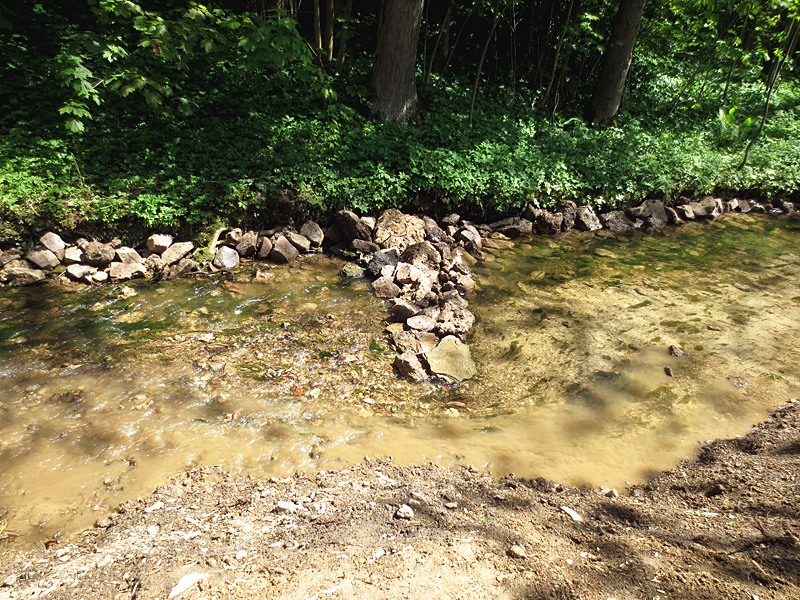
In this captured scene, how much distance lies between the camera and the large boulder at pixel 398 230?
23.5 ft

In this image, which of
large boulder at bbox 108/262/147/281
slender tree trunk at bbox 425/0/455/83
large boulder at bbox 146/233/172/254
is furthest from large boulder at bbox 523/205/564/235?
large boulder at bbox 108/262/147/281

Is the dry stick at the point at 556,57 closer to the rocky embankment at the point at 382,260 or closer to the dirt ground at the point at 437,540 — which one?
the rocky embankment at the point at 382,260

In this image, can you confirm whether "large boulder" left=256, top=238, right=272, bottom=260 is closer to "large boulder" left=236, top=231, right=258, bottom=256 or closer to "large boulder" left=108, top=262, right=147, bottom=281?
"large boulder" left=236, top=231, right=258, bottom=256

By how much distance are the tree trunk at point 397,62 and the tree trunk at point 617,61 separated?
572 centimetres

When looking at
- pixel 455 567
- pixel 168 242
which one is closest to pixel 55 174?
pixel 168 242

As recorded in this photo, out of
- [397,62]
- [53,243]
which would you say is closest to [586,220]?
[397,62]

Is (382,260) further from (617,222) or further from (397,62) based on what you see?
(617,222)

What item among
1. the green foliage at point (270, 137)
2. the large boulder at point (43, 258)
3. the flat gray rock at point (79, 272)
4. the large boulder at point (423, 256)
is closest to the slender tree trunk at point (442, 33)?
the green foliage at point (270, 137)

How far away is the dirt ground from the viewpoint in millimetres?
2117

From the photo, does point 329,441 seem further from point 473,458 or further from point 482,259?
point 482,259

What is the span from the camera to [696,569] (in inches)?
84.2

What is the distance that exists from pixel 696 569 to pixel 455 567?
1.12 meters

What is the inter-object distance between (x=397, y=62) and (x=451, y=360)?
7039 mm

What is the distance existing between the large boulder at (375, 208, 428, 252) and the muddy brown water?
3.28ft
